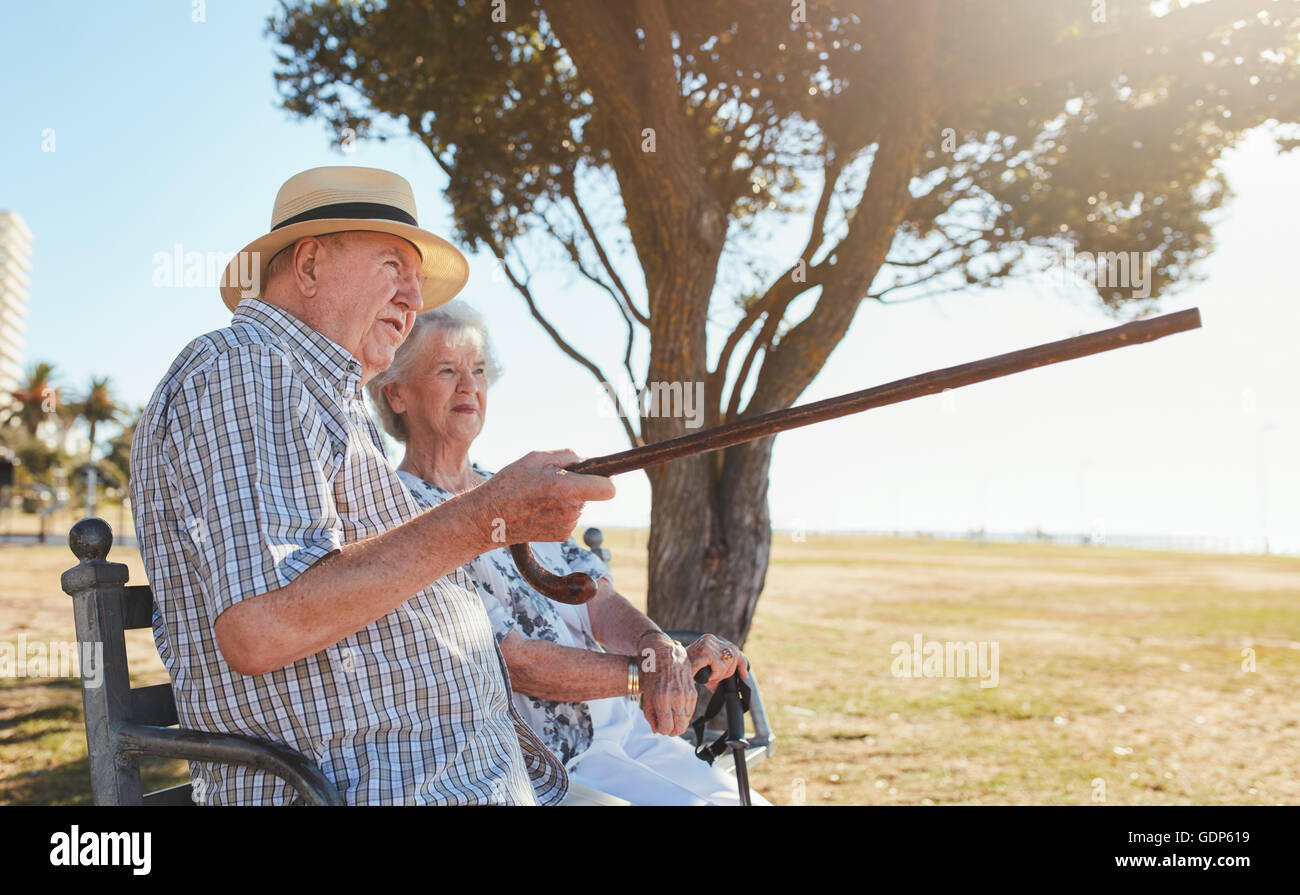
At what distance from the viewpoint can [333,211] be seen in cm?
205

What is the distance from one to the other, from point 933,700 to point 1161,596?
723 inches

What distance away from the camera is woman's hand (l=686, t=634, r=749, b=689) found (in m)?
2.78

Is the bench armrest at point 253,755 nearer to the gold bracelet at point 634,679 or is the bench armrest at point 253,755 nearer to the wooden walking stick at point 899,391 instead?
the wooden walking stick at point 899,391

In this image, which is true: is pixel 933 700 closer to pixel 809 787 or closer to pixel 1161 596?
pixel 809 787

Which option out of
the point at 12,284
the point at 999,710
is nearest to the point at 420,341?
the point at 999,710

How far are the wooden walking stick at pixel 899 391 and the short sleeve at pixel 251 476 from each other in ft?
1.55

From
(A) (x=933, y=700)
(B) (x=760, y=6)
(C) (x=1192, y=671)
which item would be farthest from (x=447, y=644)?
(C) (x=1192, y=671)

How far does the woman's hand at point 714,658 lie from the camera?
278 cm

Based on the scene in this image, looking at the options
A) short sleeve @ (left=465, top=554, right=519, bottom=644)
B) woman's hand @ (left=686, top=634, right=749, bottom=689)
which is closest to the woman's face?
short sleeve @ (left=465, top=554, right=519, bottom=644)

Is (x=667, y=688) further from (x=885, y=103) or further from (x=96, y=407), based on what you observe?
(x=96, y=407)

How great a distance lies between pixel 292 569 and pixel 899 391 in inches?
41.4

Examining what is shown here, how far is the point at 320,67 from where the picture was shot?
685cm

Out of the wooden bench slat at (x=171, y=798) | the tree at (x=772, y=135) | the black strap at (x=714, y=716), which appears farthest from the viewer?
the tree at (x=772, y=135)

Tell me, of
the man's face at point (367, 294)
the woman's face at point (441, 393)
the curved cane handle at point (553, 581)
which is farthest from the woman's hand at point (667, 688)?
the man's face at point (367, 294)
